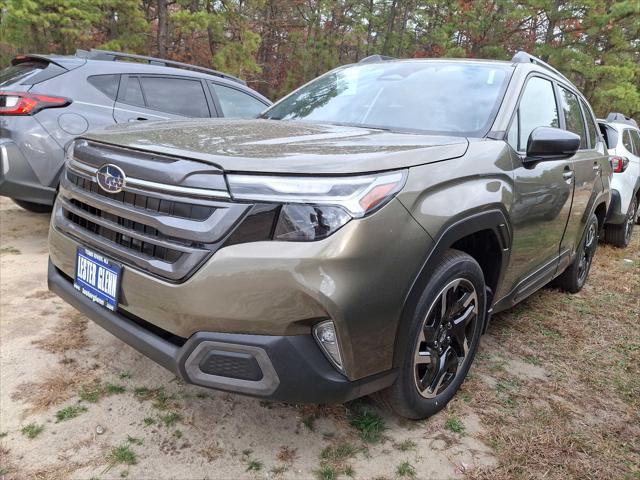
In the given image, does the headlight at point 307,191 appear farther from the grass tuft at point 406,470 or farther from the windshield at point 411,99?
the grass tuft at point 406,470

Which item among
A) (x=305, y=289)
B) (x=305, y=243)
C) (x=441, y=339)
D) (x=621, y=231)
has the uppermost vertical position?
(x=305, y=243)

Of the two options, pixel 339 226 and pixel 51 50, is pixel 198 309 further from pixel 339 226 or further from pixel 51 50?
pixel 51 50

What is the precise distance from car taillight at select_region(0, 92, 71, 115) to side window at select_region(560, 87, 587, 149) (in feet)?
13.3

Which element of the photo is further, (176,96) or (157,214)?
(176,96)

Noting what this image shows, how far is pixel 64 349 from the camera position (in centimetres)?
265

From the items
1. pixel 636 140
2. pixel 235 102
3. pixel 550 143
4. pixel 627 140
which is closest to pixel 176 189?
pixel 550 143

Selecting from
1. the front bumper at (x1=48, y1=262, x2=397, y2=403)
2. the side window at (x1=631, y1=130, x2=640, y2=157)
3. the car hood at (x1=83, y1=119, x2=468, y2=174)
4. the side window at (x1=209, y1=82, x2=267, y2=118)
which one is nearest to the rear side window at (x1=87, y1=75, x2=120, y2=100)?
the side window at (x1=209, y1=82, x2=267, y2=118)

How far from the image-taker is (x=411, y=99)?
107 inches

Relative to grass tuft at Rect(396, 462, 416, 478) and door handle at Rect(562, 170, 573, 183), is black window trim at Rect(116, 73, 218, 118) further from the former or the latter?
grass tuft at Rect(396, 462, 416, 478)

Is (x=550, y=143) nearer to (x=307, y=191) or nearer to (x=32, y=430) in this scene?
(x=307, y=191)

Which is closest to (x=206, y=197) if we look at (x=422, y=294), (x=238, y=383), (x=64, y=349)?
→ (x=238, y=383)

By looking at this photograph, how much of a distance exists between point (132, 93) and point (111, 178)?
320 centimetres

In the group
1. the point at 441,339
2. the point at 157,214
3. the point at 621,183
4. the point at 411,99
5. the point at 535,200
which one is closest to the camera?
the point at 157,214

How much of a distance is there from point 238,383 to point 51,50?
1236 cm
